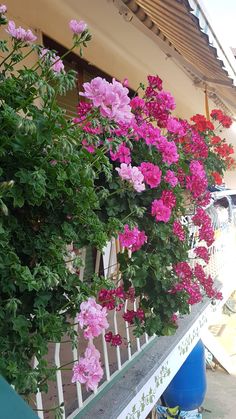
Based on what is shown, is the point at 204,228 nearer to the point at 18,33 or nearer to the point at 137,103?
the point at 137,103

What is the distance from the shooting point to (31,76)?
108 centimetres

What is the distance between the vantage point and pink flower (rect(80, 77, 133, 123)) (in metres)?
1.11

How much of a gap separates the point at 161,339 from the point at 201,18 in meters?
2.26

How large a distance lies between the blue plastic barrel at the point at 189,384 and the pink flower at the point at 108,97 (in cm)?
349

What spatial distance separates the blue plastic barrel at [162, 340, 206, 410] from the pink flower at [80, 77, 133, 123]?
349cm

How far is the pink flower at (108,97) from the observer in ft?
3.65

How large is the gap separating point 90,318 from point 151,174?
29.4 inches

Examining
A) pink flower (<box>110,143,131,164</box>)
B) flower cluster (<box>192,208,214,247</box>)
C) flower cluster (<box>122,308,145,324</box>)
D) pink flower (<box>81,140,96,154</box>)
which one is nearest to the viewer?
pink flower (<box>81,140,96,154</box>)

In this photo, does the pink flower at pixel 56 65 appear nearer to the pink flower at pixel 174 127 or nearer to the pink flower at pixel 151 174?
the pink flower at pixel 151 174

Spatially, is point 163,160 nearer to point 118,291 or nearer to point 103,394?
point 118,291

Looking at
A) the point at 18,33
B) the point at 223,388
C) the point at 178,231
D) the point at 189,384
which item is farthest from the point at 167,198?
the point at 223,388

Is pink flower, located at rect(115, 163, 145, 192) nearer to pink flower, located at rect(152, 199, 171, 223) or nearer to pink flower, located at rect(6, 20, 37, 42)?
pink flower, located at rect(152, 199, 171, 223)

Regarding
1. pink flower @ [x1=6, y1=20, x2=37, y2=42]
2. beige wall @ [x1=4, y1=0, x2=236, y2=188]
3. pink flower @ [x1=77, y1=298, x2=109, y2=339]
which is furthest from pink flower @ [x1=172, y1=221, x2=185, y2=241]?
beige wall @ [x1=4, y1=0, x2=236, y2=188]

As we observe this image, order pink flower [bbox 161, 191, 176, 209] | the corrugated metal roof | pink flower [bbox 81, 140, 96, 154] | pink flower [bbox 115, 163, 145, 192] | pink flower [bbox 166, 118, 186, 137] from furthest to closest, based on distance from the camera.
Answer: the corrugated metal roof, pink flower [bbox 166, 118, 186, 137], pink flower [bbox 161, 191, 176, 209], pink flower [bbox 115, 163, 145, 192], pink flower [bbox 81, 140, 96, 154]
